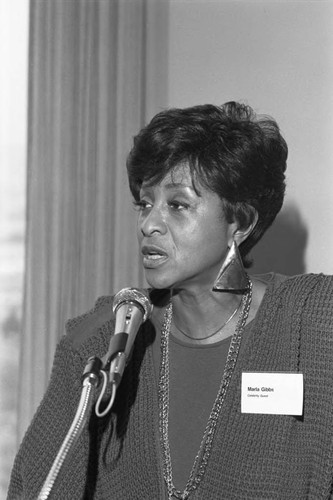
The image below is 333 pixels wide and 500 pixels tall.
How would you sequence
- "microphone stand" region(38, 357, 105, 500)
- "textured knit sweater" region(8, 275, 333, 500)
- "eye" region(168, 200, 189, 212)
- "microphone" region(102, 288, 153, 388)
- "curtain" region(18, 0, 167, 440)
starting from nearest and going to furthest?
"microphone stand" region(38, 357, 105, 500)
"microphone" region(102, 288, 153, 388)
"textured knit sweater" region(8, 275, 333, 500)
"eye" region(168, 200, 189, 212)
"curtain" region(18, 0, 167, 440)

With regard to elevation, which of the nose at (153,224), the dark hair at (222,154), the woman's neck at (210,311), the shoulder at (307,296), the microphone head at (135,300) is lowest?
the woman's neck at (210,311)

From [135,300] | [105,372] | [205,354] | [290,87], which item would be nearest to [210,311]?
[205,354]

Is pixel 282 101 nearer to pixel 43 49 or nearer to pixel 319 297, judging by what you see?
pixel 43 49

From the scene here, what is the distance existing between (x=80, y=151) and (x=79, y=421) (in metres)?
1.92

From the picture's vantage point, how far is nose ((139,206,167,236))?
2.00 metres

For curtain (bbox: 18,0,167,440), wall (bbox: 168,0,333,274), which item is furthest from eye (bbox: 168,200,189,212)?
curtain (bbox: 18,0,167,440)

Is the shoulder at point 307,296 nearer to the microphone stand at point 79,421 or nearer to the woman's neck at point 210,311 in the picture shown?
the woman's neck at point 210,311

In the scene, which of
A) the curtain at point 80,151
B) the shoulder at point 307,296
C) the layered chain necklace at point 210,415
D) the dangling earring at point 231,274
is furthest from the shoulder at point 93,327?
the curtain at point 80,151

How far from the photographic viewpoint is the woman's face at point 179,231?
6.57 ft

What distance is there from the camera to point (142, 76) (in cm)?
344

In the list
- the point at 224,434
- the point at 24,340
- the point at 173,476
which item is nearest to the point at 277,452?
the point at 224,434

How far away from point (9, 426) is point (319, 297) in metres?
1.41

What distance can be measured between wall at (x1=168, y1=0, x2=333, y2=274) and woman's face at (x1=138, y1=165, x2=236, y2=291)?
32.3 inches

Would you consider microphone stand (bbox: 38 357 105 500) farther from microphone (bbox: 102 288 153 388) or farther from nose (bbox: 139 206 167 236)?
nose (bbox: 139 206 167 236)
